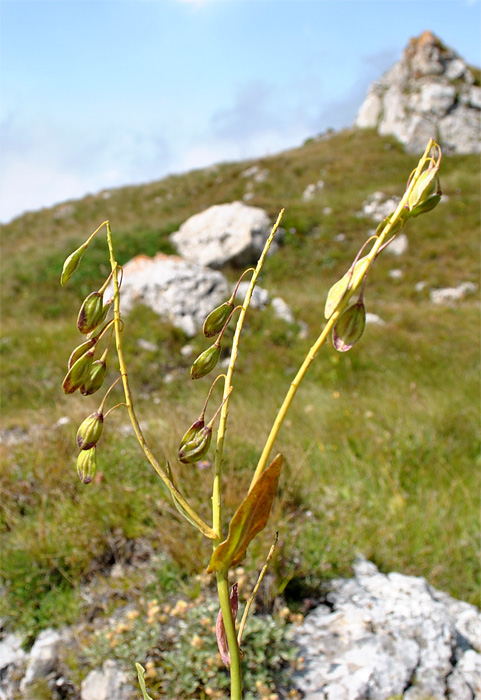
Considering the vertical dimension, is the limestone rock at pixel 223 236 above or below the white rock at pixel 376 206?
below

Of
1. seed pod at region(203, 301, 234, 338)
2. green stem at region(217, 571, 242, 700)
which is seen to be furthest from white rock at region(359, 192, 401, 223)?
green stem at region(217, 571, 242, 700)

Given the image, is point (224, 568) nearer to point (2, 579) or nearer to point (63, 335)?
point (2, 579)

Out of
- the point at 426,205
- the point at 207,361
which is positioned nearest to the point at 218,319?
the point at 207,361

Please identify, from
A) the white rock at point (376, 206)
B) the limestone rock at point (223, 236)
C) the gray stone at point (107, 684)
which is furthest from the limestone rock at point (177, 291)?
the white rock at point (376, 206)

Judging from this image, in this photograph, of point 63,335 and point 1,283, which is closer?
point 63,335

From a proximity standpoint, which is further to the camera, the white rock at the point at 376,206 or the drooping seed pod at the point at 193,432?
the white rock at the point at 376,206

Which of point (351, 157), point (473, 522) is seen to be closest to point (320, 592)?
point (473, 522)

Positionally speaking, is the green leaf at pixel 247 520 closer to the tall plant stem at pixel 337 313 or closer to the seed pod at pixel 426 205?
the tall plant stem at pixel 337 313

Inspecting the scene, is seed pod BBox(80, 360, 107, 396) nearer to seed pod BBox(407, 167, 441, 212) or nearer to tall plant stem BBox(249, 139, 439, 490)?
tall plant stem BBox(249, 139, 439, 490)
